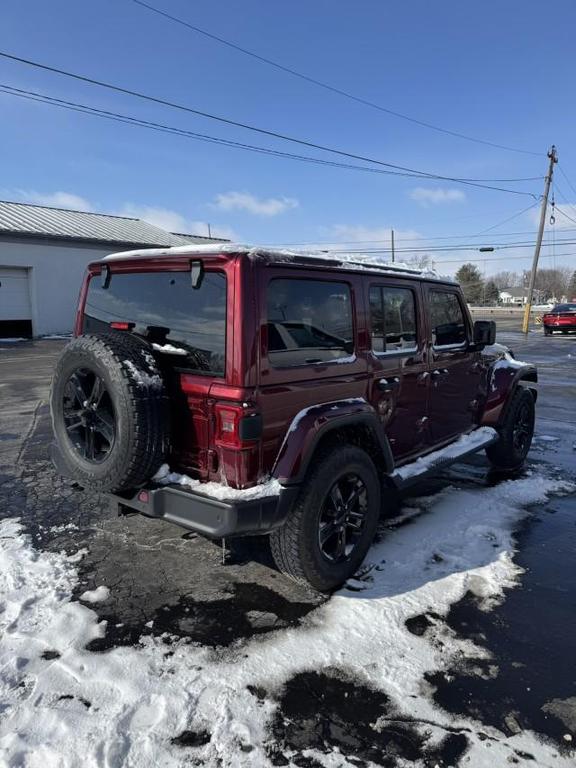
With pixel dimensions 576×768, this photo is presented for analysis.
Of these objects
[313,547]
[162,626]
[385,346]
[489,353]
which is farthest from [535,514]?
[162,626]

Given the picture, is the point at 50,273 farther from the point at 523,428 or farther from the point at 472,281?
the point at 472,281

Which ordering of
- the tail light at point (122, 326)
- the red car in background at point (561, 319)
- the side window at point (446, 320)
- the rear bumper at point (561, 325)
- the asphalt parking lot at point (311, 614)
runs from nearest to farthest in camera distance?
1. the asphalt parking lot at point (311, 614)
2. the tail light at point (122, 326)
3. the side window at point (446, 320)
4. the red car in background at point (561, 319)
5. the rear bumper at point (561, 325)

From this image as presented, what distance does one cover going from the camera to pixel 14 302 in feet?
72.2

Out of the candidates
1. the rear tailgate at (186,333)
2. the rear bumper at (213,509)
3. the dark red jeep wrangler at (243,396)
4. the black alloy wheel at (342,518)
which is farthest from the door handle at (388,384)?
the rear tailgate at (186,333)

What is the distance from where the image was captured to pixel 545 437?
7.05 metres

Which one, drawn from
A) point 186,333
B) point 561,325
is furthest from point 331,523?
point 561,325

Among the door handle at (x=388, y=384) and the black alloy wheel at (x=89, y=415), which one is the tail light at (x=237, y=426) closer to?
the black alloy wheel at (x=89, y=415)

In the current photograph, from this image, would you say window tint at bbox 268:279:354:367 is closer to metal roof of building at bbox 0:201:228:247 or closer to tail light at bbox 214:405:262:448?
tail light at bbox 214:405:262:448

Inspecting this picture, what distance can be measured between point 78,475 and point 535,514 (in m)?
3.64

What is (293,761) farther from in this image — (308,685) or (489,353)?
(489,353)

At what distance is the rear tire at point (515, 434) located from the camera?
5.37 meters

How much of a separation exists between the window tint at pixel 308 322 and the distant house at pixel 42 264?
70.8 feet

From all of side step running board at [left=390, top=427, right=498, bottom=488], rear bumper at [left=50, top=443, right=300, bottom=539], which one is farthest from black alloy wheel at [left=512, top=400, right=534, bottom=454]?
rear bumper at [left=50, top=443, right=300, bottom=539]

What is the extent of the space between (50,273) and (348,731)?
938 inches
